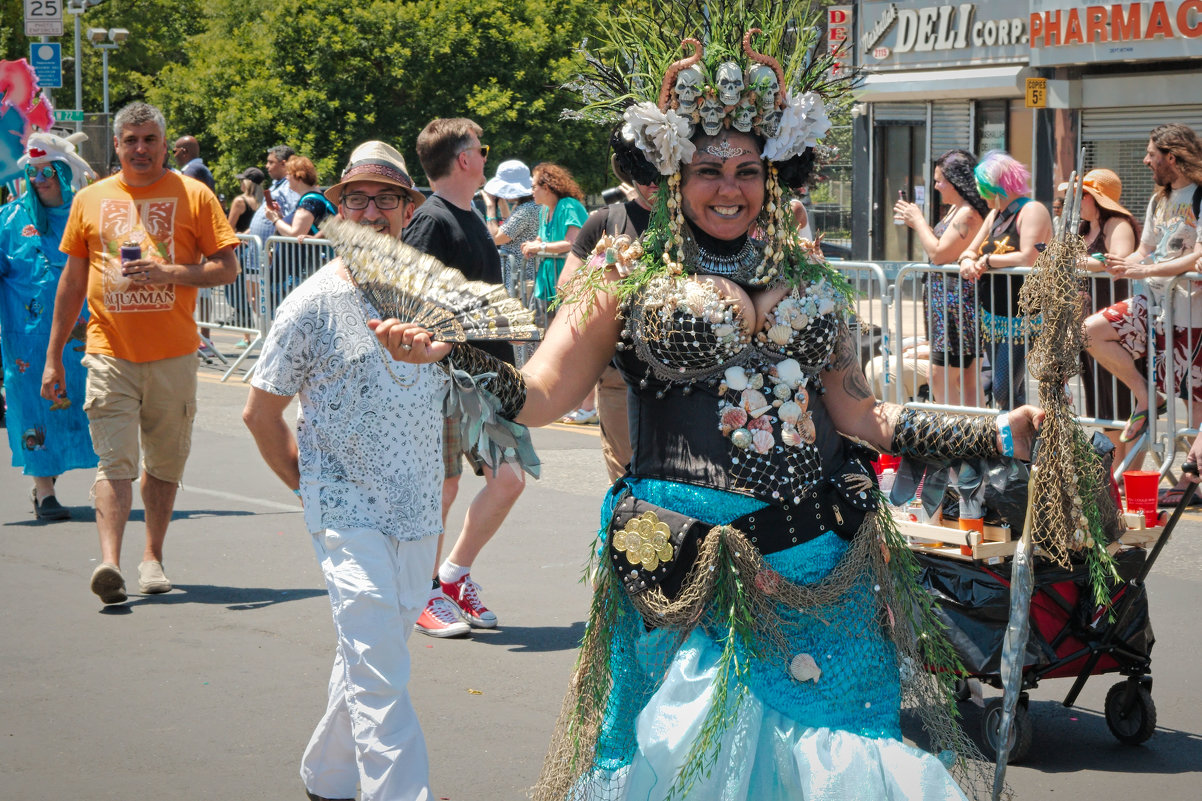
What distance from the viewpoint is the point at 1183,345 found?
850cm

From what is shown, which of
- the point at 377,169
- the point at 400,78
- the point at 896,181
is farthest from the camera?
the point at 400,78

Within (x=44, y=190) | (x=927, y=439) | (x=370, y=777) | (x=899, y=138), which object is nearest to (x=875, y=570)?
(x=927, y=439)

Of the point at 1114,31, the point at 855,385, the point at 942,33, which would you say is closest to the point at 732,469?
the point at 855,385

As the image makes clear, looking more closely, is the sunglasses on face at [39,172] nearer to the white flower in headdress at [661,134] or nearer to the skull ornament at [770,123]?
the white flower in headdress at [661,134]

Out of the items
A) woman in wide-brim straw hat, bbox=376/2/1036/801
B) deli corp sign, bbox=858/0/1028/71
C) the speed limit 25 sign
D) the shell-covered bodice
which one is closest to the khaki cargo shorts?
woman in wide-brim straw hat, bbox=376/2/1036/801

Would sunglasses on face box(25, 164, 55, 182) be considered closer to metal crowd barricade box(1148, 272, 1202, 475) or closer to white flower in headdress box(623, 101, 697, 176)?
white flower in headdress box(623, 101, 697, 176)

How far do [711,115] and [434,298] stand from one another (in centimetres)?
82

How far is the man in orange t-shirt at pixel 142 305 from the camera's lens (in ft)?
22.3

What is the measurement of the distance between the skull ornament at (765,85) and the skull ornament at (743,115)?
32 mm

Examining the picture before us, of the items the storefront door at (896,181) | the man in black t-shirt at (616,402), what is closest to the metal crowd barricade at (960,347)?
the man in black t-shirt at (616,402)

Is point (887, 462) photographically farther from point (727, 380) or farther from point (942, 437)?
point (727, 380)

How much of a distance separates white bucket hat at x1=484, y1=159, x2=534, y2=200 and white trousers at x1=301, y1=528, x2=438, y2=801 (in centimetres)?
1002

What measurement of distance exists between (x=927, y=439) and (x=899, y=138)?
2191 cm

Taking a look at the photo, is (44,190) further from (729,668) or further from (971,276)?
(729,668)
